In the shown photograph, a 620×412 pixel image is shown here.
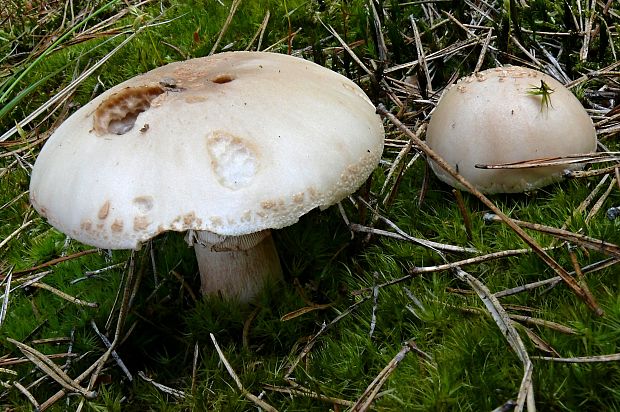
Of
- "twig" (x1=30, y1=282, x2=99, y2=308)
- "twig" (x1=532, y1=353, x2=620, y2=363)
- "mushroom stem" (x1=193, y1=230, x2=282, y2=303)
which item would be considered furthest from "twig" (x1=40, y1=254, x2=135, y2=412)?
"twig" (x1=532, y1=353, x2=620, y2=363)

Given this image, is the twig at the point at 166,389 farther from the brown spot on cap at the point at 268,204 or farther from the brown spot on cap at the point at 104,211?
the brown spot on cap at the point at 268,204

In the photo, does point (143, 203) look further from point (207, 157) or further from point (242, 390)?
point (242, 390)

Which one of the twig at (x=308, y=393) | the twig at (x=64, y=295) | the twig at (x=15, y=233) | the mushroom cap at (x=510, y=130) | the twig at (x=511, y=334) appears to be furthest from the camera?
the twig at (x=15, y=233)

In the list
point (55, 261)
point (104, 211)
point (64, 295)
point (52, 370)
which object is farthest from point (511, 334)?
point (55, 261)

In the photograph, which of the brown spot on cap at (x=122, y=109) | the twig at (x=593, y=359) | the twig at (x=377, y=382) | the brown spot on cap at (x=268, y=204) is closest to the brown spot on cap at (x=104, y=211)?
the brown spot on cap at (x=122, y=109)

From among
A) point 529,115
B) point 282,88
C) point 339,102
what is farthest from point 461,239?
point 282,88

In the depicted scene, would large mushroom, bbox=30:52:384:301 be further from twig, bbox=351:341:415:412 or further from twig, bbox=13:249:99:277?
twig, bbox=13:249:99:277
